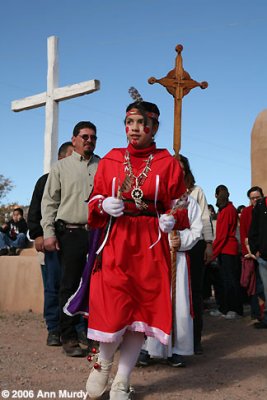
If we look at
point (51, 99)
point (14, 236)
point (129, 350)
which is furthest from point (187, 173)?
point (14, 236)

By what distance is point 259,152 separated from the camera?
11758 mm

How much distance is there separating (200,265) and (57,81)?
4132 mm

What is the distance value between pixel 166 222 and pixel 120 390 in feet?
3.38

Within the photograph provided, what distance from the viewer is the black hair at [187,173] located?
521 centimetres

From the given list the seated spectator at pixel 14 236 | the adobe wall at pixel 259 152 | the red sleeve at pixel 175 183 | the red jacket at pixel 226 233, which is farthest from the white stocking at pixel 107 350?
the adobe wall at pixel 259 152

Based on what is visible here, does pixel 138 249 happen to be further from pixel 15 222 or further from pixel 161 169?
pixel 15 222

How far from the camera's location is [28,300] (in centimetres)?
780

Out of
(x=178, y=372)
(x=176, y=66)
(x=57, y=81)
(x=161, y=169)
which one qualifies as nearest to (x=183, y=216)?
(x=161, y=169)

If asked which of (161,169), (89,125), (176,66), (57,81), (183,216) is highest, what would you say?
(57,81)

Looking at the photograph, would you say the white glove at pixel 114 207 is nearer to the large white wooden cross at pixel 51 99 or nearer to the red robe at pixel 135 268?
the red robe at pixel 135 268

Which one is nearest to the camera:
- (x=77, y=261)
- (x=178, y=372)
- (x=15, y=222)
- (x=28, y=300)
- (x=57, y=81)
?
(x=178, y=372)

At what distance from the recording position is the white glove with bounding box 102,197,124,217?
135 inches

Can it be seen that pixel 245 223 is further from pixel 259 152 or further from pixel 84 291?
pixel 259 152

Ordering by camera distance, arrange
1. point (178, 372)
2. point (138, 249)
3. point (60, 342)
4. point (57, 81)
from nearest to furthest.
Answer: point (138, 249)
point (178, 372)
point (60, 342)
point (57, 81)
